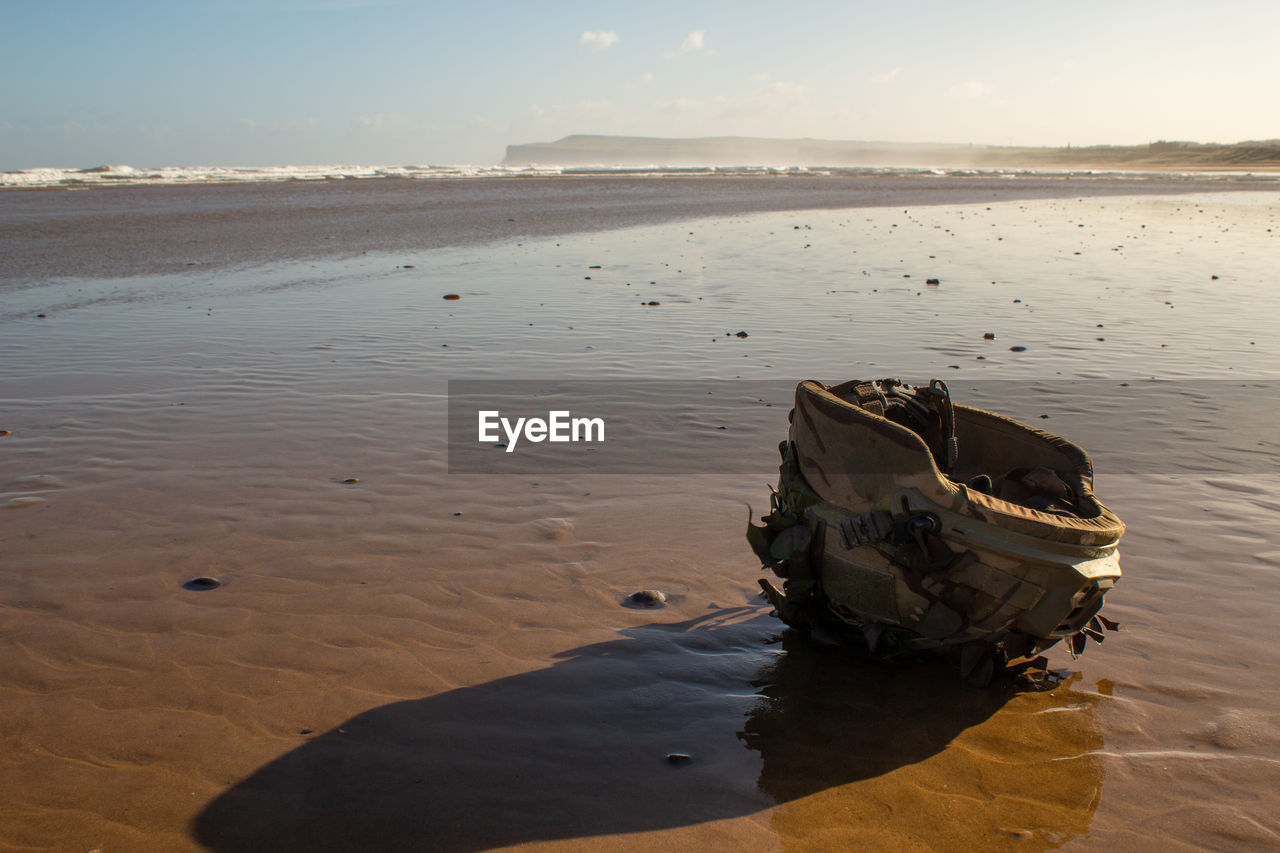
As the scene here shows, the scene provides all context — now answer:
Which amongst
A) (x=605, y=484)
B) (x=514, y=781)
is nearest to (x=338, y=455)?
(x=605, y=484)

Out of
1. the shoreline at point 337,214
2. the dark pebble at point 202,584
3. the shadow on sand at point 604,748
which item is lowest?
the shadow on sand at point 604,748

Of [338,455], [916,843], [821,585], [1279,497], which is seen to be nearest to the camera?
[916,843]

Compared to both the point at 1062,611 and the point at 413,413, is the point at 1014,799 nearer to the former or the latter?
the point at 1062,611

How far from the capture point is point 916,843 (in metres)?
2.66

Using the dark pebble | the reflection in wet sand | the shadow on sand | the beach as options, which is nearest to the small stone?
the beach

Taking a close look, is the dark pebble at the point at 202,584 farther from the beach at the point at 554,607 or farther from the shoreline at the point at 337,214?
the shoreline at the point at 337,214

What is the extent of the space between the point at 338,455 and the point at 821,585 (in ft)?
12.4

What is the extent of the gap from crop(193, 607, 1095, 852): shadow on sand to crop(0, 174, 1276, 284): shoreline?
13.3 meters

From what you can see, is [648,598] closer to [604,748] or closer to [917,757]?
[604,748]

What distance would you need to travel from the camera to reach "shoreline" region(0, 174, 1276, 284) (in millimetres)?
16516

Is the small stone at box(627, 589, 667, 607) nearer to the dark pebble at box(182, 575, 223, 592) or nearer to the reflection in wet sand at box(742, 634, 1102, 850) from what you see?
the reflection in wet sand at box(742, 634, 1102, 850)

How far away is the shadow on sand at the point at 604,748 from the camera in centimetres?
271

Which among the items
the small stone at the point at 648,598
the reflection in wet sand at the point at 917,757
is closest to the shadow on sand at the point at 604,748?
the reflection in wet sand at the point at 917,757

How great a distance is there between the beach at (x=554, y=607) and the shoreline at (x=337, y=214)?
19.2 ft
